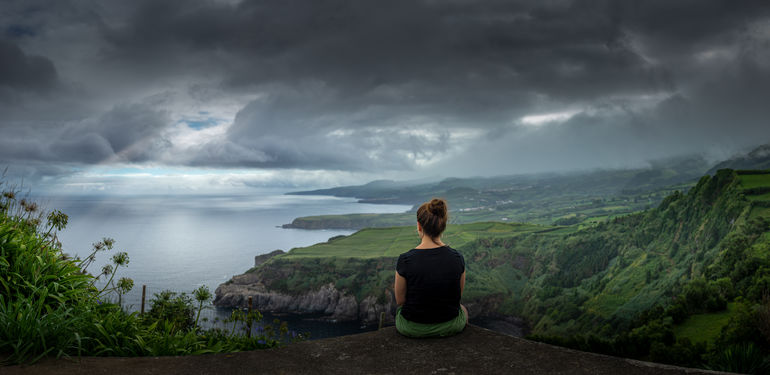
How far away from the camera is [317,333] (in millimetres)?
69750

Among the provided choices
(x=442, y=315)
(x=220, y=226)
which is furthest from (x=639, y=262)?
(x=220, y=226)

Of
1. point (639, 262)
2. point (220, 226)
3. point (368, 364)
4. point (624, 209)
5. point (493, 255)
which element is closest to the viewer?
point (368, 364)

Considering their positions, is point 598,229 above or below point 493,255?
above

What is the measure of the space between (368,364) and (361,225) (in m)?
173

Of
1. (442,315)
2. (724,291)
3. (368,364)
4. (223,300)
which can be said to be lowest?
(223,300)

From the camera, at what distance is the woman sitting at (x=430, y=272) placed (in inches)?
168

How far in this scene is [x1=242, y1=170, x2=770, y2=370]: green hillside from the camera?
103 ft

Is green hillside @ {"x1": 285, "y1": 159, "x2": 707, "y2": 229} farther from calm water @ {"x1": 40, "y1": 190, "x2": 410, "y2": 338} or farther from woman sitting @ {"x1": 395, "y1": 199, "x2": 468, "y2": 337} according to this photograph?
woman sitting @ {"x1": 395, "y1": 199, "x2": 468, "y2": 337}

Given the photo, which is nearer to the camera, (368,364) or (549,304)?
(368,364)

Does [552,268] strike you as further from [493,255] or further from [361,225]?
[361,225]

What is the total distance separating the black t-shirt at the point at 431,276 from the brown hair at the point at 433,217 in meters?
0.19

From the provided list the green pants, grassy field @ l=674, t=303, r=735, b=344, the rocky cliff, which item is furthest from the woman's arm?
the rocky cliff

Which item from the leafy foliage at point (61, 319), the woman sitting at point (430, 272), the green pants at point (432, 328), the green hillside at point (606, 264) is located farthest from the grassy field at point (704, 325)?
the leafy foliage at point (61, 319)

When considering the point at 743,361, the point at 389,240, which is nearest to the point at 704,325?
the point at 743,361
